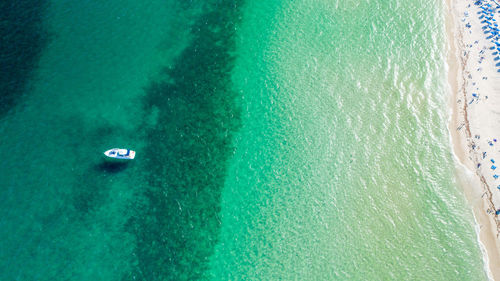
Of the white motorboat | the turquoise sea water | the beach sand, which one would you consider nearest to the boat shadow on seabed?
the turquoise sea water

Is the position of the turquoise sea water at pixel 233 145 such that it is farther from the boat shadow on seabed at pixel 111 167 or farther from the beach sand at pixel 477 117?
the beach sand at pixel 477 117

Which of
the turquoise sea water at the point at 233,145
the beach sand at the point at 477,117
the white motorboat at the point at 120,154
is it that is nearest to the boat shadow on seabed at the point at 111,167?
the turquoise sea water at the point at 233,145

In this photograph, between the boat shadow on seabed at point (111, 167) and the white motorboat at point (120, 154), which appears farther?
the white motorboat at point (120, 154)

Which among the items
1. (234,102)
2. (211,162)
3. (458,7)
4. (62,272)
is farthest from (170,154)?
(458,7)

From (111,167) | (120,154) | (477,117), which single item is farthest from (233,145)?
(477,117)

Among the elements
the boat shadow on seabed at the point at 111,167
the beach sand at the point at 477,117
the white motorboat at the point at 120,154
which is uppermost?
the beach sand at the point at 477,117

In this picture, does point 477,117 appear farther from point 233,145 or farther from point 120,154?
point 120,154
